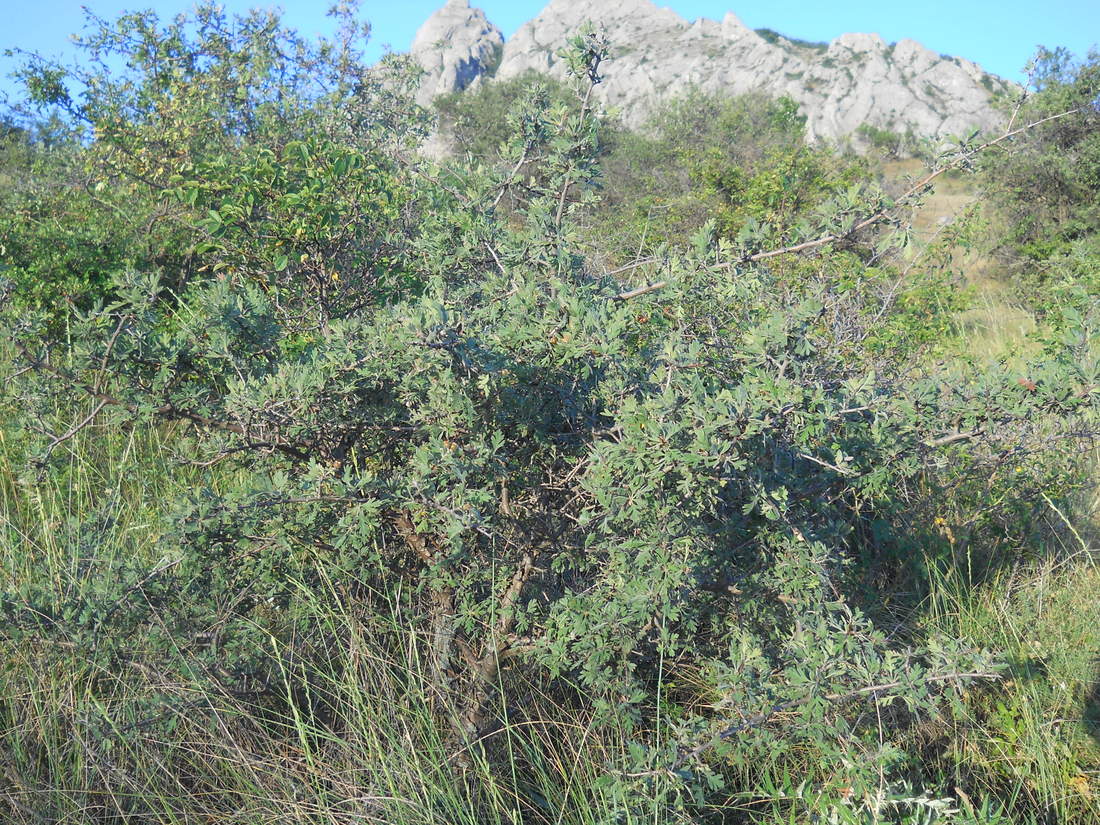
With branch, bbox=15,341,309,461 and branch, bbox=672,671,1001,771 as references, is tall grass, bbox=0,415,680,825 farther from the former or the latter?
branch, bbox=15,341,309,461

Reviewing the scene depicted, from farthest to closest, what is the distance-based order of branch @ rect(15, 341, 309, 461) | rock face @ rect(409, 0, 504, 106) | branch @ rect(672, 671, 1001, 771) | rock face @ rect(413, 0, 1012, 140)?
rock face @ rect(409, 0, 504, 106) → rock face @ rect(413, 0, 1012, 140) → branch @ rect(15, 341, 309, 461) → branch @ rect(672, 671, 1001, 771)

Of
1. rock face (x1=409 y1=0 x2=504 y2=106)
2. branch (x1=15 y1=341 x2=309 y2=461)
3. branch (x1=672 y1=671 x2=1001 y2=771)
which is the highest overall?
rock face (x1=409 y1=0 x2=504 y2=106)

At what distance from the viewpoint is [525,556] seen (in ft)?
7.85

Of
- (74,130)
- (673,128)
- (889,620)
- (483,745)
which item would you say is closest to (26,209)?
(74,130)

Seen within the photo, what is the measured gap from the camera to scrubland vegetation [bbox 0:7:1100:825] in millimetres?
1992

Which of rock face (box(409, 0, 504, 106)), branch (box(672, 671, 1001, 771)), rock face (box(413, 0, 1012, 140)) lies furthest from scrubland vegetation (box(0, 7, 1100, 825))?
rock face (box(409, 0, 504, 106))

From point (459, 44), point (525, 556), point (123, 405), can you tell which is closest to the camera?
point (123, 405)

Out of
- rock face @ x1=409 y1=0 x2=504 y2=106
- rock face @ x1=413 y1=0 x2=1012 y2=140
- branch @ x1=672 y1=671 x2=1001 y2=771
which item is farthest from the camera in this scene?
rock face @ x1=409 y1=0 x2=504 y2=106

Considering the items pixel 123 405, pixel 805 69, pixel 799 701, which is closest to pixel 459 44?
pixel 805 69

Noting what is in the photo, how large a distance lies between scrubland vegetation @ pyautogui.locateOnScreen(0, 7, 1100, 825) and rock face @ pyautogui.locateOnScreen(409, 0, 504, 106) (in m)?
83.4

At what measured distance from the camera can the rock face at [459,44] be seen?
84312mm

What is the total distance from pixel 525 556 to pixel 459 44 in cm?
10024

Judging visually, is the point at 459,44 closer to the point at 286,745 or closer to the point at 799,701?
the point at 286,745

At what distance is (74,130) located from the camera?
21.0ft
